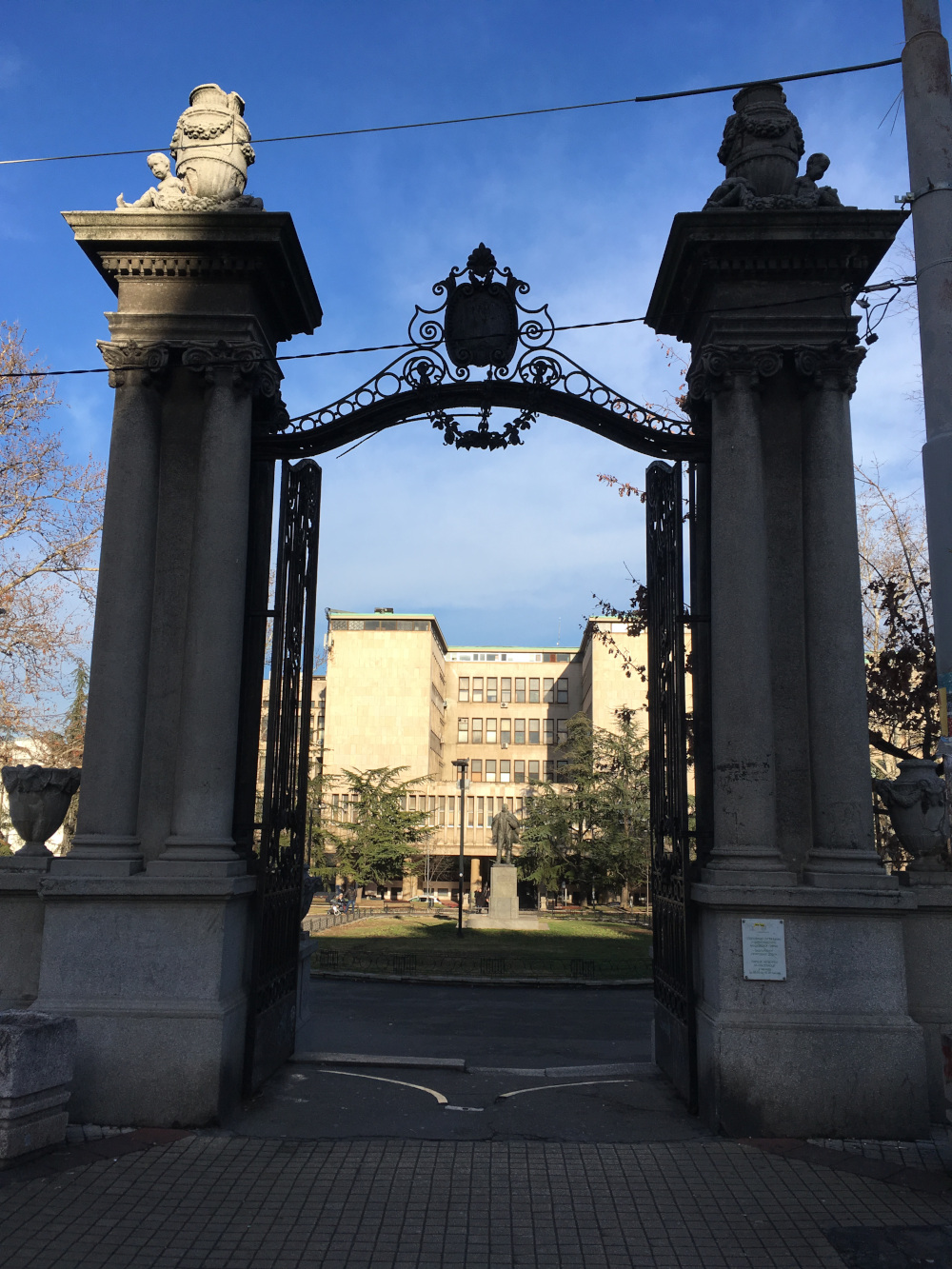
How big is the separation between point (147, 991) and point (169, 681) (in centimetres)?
258

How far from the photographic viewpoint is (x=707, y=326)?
8969 mm

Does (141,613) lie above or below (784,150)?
below

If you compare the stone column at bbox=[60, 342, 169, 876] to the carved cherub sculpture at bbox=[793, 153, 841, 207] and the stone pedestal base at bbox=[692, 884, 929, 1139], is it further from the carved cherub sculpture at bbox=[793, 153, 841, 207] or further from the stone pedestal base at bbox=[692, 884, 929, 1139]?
the carved cherub sculpture at bbox=[793, 153, 841, 207]

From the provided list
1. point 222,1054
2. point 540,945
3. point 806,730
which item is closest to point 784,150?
point 806,730

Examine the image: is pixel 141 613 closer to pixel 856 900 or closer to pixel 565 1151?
pixel 565 1151

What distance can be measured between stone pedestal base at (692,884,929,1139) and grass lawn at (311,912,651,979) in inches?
464

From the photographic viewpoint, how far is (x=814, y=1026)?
24.4 ft

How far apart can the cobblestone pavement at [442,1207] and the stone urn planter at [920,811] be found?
2.74 m

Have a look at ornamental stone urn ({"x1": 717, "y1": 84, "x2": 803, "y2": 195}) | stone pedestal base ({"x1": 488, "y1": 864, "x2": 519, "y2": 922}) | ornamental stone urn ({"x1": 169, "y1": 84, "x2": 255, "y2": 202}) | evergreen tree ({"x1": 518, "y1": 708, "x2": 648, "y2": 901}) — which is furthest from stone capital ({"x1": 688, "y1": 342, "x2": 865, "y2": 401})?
evergreen tree ({"x1": 518, "y1": 708, "x2": 648, "y2": 901})

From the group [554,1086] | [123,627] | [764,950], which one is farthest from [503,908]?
[123,627]

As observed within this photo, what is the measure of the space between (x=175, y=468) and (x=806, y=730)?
6.08 m

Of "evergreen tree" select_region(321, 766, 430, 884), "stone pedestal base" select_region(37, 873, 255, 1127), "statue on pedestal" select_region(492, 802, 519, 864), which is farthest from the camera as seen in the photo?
"evergreen tree" select_region(321, 766, 430, 884)

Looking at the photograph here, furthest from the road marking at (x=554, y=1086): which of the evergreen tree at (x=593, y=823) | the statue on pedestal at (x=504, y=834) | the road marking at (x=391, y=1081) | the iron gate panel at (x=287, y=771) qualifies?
the evergreen tree at (x=593, y=823)

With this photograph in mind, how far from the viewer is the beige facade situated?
73.1 m
